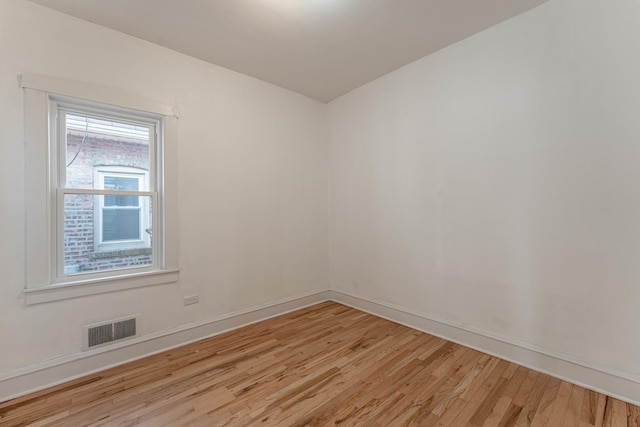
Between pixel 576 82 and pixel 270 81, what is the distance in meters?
2.86

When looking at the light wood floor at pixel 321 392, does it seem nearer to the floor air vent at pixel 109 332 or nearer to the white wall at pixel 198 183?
the floor air vent at pixel 109 332

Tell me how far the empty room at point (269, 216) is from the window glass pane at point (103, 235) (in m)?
0.02

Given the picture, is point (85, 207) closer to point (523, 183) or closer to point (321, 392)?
point (321, 392)

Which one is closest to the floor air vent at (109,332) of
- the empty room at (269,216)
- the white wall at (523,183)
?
the empty room at (269,216)

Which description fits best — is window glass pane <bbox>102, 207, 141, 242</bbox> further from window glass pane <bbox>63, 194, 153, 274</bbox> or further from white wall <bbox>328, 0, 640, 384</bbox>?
white wall <bbox>328, 0, 640, 384</bbox>

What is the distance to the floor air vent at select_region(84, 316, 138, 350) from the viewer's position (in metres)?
2.19

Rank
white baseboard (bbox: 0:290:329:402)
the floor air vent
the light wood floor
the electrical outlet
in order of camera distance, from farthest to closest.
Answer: the electrical outlet → the floor air vent → white baseboard (bbox: 0:290:329:402) → the light wood floor

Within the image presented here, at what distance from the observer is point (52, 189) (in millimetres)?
2123

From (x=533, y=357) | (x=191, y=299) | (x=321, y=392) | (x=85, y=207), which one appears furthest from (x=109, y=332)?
(x=533, y=357)

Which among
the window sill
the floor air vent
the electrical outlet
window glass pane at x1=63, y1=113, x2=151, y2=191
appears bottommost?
the floor air vent

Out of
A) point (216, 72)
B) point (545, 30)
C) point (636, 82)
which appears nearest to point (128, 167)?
point (216, 72)

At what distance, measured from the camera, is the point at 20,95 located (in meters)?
1.97

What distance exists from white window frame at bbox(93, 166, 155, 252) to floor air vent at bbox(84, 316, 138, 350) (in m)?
0.62

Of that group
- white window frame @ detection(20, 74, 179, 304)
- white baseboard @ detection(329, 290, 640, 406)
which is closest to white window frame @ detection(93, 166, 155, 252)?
white window frame @ detection(20, 74, 179, 304)
